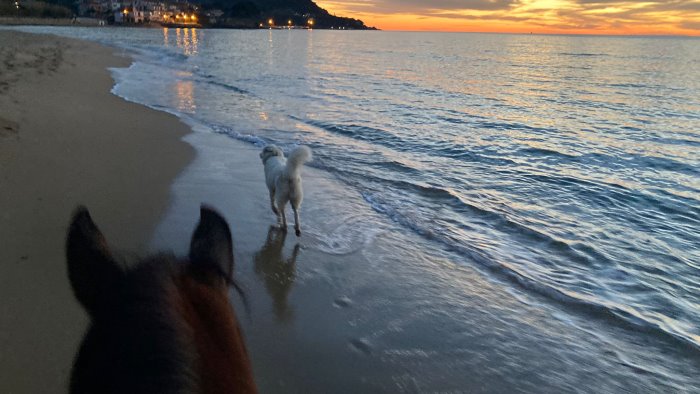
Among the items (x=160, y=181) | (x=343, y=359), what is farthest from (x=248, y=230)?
(x=343, y=359)

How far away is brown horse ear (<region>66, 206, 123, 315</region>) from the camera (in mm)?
1147

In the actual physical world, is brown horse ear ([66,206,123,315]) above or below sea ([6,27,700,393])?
above

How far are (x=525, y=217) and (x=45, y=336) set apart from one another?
21.3 feet

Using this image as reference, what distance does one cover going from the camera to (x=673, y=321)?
4.65 metres

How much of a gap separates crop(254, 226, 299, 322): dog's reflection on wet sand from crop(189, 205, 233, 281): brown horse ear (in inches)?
111

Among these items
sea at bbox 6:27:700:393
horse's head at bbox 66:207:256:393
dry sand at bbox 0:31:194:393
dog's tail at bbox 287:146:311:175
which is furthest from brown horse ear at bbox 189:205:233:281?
dog's tail at bbox 287:146:311:175

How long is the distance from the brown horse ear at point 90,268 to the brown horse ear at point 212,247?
22 centimetres

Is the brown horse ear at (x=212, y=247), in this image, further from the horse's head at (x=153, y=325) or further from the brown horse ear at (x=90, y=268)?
the brown horse ear at (x=90, y=268)

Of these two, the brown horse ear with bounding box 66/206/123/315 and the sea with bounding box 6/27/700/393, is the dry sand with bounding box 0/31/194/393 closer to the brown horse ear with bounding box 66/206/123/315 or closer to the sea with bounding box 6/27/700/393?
the brown horse ear with bounding box 66/206/123/315

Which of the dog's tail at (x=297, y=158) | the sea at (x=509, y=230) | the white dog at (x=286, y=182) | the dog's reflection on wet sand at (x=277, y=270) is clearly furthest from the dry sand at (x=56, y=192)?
the sea at (x=509, y=230)

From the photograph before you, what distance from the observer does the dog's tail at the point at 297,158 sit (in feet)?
18.0

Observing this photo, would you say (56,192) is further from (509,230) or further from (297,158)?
(509,230)

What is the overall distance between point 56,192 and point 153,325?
227 inches

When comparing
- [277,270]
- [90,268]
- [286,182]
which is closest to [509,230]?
[286,182]
